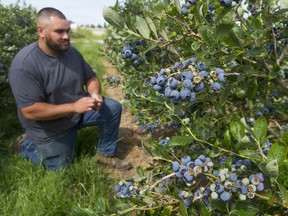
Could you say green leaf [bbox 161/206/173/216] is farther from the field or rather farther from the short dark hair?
the short dark hair

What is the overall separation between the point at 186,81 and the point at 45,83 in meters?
2.08

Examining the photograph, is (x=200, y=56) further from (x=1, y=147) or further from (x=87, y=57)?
(x=87, y=57)

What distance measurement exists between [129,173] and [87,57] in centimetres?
610

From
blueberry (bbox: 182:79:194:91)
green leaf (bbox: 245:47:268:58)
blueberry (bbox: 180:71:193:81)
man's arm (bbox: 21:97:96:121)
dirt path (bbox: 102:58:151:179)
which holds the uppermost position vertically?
green leaf (bbox: 245:47:268:58)

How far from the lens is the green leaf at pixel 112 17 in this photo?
3.96ft

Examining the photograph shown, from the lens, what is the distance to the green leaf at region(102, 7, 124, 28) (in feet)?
3.96

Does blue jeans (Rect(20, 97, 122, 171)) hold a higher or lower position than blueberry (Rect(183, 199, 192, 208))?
lower

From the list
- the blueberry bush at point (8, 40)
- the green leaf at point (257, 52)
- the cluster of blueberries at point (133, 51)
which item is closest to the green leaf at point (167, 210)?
the green leaf at point (257, 52)

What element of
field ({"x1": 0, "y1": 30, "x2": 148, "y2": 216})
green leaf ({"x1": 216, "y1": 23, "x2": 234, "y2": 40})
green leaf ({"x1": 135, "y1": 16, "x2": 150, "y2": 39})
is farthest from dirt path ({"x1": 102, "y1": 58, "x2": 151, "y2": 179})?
green leaf ({"x1": 216, "y1": 23, "x2": 234, "y2": 40})

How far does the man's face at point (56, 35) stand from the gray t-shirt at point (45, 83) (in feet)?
0.35

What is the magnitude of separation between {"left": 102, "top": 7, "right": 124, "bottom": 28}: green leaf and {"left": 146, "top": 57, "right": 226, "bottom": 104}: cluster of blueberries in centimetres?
30

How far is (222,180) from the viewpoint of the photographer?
3.45ft

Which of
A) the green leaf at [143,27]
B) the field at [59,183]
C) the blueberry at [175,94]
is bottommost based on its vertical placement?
the field at [59,183]

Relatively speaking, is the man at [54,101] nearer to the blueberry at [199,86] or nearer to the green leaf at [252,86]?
the green leaf at [252,86]
